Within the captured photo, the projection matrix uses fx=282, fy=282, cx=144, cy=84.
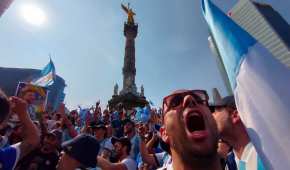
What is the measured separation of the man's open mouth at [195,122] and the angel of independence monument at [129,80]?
33236 millimetres

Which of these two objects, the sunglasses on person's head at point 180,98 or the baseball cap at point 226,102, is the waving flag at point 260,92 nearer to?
the sunglasses on person's head at point 180,98

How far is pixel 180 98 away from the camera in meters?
2.68

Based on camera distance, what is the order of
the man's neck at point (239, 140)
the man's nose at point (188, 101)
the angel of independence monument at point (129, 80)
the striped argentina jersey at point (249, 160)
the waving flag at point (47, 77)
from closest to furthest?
the striped argentina jersey at point (249, 160) < the man's nose at point (188, 101) < the man's neck at point (239, 140) < the waving flag at point (47, 77) < the angel of independence monument at point (129, 80)

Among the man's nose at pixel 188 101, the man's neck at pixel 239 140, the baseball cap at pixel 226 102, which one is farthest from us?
the baseball cap at pixel 226 102

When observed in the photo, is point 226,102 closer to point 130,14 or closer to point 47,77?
point 47,77

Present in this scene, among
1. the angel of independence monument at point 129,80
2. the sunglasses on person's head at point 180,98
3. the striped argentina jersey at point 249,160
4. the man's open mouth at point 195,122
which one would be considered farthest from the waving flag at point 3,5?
the angel of independence monument at point 129,80

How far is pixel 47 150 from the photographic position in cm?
423

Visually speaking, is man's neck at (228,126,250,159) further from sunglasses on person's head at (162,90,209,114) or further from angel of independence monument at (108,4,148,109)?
angel of independence monument at (108,4,148,109)

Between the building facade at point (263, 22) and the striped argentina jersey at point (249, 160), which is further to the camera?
the building facade at point (263, 22)

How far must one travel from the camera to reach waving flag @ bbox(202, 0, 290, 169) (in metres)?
2.04

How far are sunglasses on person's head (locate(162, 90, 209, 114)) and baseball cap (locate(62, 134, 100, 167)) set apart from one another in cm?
122

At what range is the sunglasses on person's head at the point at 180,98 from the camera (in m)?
2.67

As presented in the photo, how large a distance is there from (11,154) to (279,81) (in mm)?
2605

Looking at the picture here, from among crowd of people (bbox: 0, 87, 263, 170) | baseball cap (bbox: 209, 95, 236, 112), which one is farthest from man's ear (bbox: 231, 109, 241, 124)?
baseball cap (bbox: 209, 95, 236, 112)
